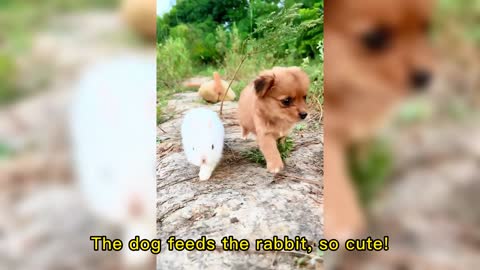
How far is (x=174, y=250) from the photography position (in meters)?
1.48

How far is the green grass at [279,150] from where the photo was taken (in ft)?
4.98

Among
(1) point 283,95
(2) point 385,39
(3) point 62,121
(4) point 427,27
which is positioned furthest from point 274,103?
(3) point 62,121

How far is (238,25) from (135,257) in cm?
75

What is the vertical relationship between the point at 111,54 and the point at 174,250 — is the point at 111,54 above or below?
above

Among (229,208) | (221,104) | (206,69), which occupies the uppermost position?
(206,69)

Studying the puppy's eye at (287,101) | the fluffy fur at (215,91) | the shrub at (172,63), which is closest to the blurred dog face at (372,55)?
the puppy's eye at (287,101)

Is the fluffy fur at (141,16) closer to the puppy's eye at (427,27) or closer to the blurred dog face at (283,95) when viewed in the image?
the blurred dog face at (283,95)

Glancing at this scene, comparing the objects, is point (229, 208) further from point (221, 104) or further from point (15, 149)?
point (15, 149)

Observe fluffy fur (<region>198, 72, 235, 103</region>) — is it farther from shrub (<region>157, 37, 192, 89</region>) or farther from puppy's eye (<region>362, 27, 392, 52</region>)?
puppy's eye (<region>362, 27, 392, 52</region>)

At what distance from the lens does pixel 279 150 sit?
152 cm

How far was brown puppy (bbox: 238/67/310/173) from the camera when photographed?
148 cm

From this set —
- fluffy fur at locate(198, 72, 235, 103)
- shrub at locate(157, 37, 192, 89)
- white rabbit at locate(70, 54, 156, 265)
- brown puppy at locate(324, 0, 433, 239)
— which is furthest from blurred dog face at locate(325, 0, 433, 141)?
white rabbit at locate(70, 54, 156, 265)

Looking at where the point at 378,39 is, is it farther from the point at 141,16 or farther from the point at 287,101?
the point at 141,16

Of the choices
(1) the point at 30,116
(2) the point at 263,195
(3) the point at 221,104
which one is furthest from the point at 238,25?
(1) the point at 30,116
